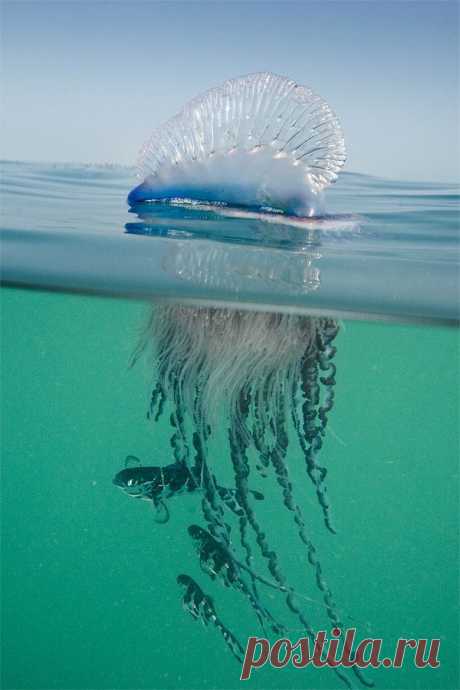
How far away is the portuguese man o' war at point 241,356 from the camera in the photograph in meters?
2.25

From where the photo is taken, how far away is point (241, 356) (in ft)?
7.47

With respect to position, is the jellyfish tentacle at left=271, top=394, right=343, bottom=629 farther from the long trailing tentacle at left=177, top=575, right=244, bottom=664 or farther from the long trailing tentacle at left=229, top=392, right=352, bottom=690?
the long trailing tentacle at left=177, top=575, right=244, bottom=664

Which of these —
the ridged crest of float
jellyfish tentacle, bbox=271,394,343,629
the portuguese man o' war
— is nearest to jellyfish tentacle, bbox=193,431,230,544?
the portuguese man o' war

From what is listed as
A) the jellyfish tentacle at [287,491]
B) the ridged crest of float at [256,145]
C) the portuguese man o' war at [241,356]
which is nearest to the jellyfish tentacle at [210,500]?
the portuguese man o' war at [241,356]

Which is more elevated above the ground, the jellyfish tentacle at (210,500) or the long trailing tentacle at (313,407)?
the long trailing tentacle at (313,407)

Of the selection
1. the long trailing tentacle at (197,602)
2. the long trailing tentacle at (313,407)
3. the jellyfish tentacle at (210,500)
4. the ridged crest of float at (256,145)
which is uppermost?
the ridged crest of float at (256,145)

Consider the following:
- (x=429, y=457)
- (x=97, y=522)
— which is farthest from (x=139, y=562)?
(x=429, y=457)

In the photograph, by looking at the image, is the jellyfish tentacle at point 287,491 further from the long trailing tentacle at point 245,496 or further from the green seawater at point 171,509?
the green seawater at point 171,509

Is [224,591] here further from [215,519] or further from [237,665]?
[215,519]

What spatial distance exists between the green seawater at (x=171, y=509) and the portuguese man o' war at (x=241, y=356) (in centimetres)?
14

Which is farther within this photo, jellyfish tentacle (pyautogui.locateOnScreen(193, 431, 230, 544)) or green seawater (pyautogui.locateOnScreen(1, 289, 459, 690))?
green seawater (pyautogui.locateOnScreen(1, 289, 459, 690))

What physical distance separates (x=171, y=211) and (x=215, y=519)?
1081mm

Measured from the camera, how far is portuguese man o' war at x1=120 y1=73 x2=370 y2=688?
2.25 meters

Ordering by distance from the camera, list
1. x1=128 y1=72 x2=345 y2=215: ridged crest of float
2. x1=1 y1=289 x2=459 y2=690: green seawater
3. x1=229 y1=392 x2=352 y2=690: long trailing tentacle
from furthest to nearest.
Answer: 1. x1=1 y1=289 x2=459 y2=690: green seawater
2. x1=128 y1=72 x2=345 y2=215: ridged crest of float
3. x1=229 y1=392 x2=352 y2=690: long trailing tentacle
